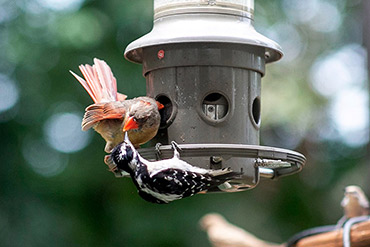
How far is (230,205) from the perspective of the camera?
41.7ft

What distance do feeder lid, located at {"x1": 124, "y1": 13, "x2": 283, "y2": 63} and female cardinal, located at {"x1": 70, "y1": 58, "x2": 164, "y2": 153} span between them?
284 millimetres

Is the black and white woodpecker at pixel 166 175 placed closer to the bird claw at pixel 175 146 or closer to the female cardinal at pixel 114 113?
the bird claw at pixel 175 146

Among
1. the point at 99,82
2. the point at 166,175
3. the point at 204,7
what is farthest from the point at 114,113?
the point at 204,7

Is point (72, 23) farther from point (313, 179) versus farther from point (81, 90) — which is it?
point (313, 179)

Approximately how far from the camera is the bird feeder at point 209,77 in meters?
5.48

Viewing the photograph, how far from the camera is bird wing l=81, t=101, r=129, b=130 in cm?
557

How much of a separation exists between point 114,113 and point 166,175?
728 millimetres

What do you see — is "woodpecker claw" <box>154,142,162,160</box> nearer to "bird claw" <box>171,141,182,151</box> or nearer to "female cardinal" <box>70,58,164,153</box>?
"bird claw" <box>171,141,182,151</box>

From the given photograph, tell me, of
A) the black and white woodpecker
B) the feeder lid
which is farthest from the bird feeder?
the black and white woodpecker

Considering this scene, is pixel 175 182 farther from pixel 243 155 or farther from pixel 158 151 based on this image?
pixel 243 155

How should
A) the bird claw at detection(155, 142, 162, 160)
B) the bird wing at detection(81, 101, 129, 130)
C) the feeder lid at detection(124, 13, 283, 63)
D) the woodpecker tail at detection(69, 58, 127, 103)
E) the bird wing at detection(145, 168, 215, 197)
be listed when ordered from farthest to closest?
the woodpecker tail at detection(69, 58, 127, 103)
the bird wing at detection(81, 101, 129, 130)
the feeder lid at detection(124, 13, 283, 63)
the bird claw at detection(155, 142, 162, 160)
the bird wing at detection(145, 168, 215, 197)

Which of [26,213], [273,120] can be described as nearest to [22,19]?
[26,213]

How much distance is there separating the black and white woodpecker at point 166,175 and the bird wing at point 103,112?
0.43 meters

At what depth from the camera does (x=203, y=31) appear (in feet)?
17.9
